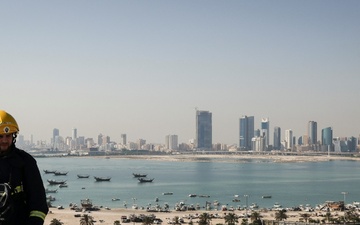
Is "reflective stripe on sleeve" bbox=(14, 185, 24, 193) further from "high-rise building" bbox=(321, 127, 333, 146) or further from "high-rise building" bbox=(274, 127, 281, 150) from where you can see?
"high-rise building" bbox=(274, 127, 281, 150)

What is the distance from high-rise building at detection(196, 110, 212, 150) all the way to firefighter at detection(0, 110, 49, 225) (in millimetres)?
134581

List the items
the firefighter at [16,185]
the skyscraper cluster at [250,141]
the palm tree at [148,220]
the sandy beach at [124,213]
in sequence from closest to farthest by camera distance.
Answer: the firefighter at [16,185] → the palm tree at [148,220] → the sandy beach at [124,213] → the skyscraper cluster at [250,141]

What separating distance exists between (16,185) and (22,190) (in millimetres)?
21

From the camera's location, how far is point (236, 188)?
38.5 metres

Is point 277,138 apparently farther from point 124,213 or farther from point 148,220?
point 148,220

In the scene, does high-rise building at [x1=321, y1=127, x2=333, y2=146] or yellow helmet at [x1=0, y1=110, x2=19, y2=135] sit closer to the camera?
yellow helmet at [x1=0, y1=110, x2=19, y2=135]

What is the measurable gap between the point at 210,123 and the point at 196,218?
119401 millimetres

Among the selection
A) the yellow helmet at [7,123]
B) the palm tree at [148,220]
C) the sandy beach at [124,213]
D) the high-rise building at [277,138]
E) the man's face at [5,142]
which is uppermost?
the high-rise building at [277,138]

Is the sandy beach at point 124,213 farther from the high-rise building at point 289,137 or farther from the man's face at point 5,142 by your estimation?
the high-rise building at point 289,137

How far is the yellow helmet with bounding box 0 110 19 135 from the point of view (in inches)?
49.4

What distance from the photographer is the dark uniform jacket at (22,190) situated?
126 cm

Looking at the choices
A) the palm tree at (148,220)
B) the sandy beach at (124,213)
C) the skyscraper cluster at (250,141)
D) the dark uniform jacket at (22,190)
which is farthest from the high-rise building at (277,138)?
the dark uniform jacket at (22,190)

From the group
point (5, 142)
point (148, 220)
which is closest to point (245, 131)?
point (148, 220)

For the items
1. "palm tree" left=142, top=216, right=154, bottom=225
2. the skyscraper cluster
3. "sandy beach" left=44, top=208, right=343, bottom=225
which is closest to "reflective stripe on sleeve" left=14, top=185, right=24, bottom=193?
"palm tree" left=142, top=216, right=154, bottom=225
